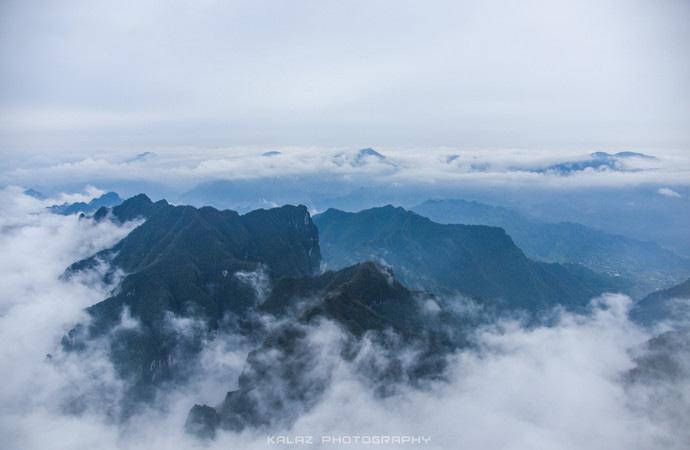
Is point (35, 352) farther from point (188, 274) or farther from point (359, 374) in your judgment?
point (359, 374)

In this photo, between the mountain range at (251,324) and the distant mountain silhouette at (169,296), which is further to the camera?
the distant mountain silhouette at (169,296)

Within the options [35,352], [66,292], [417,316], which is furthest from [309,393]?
[66,292]

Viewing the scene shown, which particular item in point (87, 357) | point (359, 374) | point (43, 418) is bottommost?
point (43, 418)

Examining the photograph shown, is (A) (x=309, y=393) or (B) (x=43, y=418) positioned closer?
(A) (x=309, y=393)

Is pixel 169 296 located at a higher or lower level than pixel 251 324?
higher

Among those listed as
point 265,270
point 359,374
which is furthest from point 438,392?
point 265,270

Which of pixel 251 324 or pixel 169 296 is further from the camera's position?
pixel 251 324

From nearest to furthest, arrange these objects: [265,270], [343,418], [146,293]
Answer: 1. [343,418]
2. [146,293]
3. [265,270]

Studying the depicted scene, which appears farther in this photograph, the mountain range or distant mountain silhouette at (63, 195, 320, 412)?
distant mountain silhouette at (63, 195, 320, 412)

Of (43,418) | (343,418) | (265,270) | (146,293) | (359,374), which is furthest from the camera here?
(265,270)

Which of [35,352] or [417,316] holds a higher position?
[417,316]
